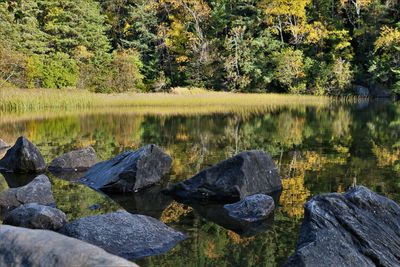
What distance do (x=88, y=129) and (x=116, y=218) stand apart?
475 inches

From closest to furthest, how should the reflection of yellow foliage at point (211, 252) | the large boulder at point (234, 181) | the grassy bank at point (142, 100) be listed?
the reflection of yellow foliage at point (211, 252) < the large boulder at point (234, 181) < the grassy bank at point (142, 100)

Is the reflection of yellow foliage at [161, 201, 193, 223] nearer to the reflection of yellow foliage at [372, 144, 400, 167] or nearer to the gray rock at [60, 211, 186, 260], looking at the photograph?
Answer: the gray rock at [60, 211, 186, 260]

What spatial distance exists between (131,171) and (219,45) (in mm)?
33290

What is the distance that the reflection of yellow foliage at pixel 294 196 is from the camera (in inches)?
271

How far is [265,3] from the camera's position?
39969 millimetres

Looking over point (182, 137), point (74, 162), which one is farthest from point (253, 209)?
point (182, 137)

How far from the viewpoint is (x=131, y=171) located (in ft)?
27.2

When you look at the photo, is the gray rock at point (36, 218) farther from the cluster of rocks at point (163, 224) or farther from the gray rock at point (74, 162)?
the gray rock at point (74, 162)

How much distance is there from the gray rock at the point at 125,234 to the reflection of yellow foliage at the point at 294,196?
5.92ft

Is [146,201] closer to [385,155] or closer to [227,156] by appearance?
[227,156]

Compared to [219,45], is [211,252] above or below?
below

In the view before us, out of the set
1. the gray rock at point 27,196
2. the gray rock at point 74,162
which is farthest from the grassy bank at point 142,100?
the gray rock at point 27,196

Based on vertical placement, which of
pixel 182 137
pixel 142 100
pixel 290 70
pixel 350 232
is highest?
pixel 290 70

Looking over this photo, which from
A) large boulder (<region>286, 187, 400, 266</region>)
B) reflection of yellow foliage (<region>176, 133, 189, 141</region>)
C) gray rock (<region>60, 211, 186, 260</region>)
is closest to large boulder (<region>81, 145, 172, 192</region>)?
gray rock (<region>60, 211, 186, 260</region>)
